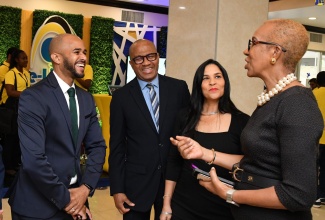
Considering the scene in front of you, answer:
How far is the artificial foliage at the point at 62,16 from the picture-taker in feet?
32.8

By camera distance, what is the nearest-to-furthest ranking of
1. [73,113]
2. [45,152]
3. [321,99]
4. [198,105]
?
[45,152] < [73,113] < [198,105] < [321,99]

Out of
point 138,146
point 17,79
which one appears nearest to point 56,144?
point 138,146

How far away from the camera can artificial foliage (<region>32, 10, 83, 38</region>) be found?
10008 mm

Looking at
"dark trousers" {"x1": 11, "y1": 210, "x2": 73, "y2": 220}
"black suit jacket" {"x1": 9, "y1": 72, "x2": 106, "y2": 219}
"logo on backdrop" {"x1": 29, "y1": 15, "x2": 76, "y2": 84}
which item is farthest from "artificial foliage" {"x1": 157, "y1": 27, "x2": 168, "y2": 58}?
"dark trousers" {"x1": 11, "y1": 210, "x2": 73, "y2": 220}

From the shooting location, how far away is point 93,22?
10758mm

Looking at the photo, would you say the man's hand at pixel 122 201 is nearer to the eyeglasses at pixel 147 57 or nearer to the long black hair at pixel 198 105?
the long black hair at pixel 198 105

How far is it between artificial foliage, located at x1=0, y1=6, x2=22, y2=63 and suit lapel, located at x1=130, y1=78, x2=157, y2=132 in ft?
24.9

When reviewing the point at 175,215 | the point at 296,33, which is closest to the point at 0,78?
the point at 175,215

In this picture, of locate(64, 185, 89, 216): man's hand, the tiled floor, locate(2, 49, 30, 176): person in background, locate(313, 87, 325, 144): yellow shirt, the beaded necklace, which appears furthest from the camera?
locate(2, 49, 30, 176): person in background

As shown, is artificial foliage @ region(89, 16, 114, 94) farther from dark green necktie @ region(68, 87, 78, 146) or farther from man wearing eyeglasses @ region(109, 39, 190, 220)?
dark green necktie @ region(68, 87, 78, 146)

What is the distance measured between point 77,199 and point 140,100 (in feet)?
2.53

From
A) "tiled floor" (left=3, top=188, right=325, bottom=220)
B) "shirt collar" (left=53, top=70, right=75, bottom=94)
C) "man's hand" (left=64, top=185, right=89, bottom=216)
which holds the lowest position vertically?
"tiled floor" (left=3, top=188, right=325, bottom=220)

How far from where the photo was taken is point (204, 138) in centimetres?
248

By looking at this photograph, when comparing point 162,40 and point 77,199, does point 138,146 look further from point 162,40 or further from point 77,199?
point 162,40
